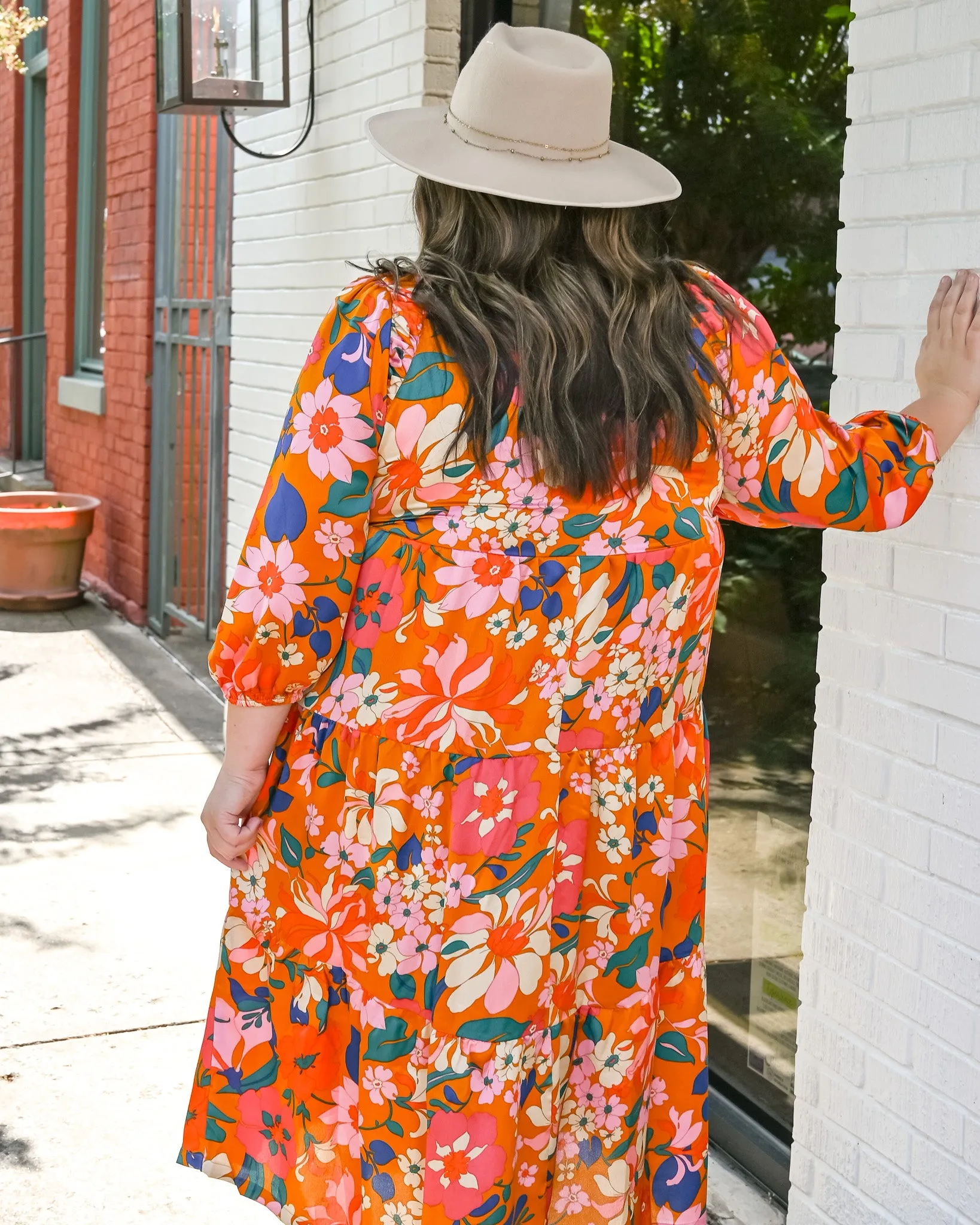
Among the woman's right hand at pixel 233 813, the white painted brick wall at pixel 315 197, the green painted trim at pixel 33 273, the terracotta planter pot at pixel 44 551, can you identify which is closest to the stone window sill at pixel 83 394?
the terracotta planter pot at pixel 44 551

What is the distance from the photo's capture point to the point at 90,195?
9.30 m

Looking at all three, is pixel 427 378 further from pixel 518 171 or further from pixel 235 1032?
pixel 235 1032

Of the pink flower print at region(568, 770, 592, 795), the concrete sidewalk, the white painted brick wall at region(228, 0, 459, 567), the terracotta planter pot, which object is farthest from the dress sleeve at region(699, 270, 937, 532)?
the terracotta planter pot

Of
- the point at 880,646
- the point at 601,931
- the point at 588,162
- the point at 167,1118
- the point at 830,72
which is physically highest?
the point at 830,72

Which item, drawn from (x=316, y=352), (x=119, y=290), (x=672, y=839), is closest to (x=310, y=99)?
(x=316, y=352)

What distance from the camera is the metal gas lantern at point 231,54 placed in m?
4.43

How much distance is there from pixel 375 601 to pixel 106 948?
2230 mm

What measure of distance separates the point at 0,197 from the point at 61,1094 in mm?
10152

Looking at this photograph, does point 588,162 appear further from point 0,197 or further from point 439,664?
point 0,197

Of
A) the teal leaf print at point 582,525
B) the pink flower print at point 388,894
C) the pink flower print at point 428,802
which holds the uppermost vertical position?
the teal leaf print at point 582,525

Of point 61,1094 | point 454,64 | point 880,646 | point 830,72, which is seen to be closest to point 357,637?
point 880,646

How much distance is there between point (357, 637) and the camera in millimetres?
1898

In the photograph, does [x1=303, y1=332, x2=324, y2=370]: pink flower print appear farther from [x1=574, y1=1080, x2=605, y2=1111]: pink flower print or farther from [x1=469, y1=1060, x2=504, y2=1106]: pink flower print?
[x1=574, y1=1080, x2=605, y2=1111]: pink flower print

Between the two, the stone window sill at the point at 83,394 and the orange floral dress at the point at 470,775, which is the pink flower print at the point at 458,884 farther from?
the stone window sill at the point at 83,394
